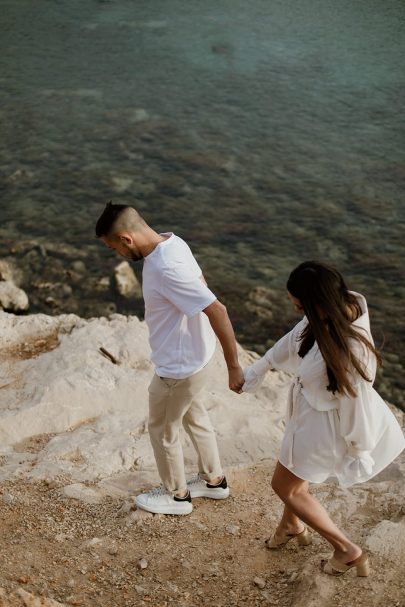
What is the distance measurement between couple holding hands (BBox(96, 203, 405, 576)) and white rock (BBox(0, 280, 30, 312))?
455 centimetres

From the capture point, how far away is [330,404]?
3.28 m

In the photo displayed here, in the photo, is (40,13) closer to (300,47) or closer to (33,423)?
(300,47)

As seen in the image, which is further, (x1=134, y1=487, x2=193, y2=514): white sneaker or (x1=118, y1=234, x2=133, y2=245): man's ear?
(x1=134, y1=487, x2=193, y2=514): white sneaker

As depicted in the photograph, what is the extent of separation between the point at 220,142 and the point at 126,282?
4376 millimetres

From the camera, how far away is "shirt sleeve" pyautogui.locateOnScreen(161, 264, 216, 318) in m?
3.62

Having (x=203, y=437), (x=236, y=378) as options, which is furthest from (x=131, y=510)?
(x=236, y=378)

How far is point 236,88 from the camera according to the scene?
14.1 meters

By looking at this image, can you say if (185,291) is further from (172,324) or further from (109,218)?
(109,218)

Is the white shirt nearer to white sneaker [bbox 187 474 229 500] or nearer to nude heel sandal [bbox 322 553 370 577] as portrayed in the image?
white sneaker [bbox 187 474 229 500]

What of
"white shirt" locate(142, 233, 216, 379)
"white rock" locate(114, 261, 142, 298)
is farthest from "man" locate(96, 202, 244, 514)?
"white rock" locate(114, 261, 142, 298)

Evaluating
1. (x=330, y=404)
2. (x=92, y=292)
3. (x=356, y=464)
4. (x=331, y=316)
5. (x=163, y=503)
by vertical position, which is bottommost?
(x=92, y=292)

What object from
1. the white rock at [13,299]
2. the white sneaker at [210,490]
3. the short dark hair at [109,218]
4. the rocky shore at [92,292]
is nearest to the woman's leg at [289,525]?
the white sneaker at [210,490]

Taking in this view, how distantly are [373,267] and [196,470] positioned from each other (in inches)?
199

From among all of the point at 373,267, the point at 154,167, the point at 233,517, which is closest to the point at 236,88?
the point at 154,167
